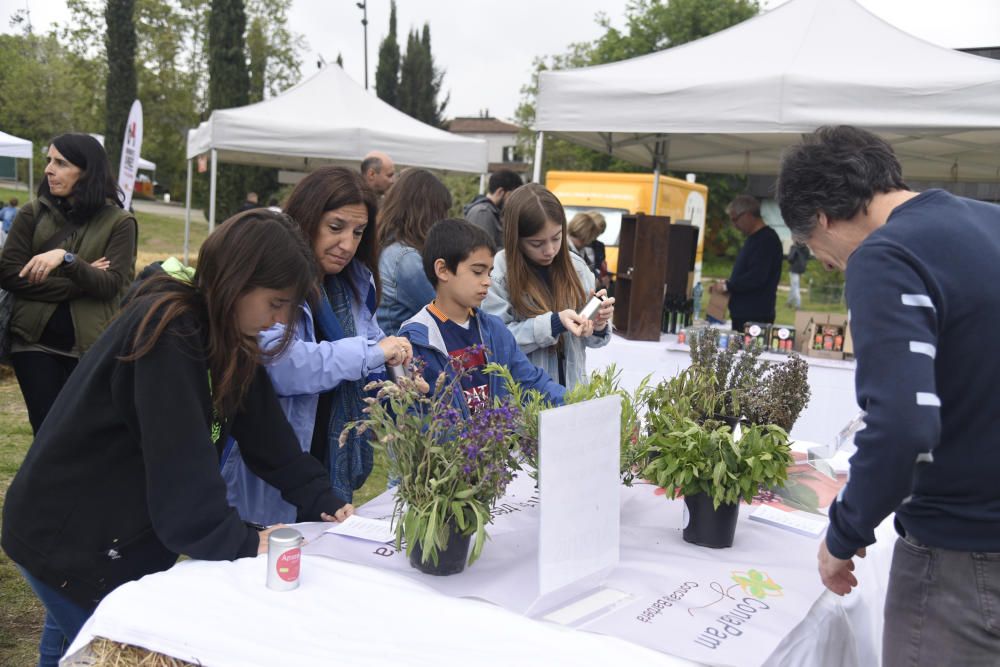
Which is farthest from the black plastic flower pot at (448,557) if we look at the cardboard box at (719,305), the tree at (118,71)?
the tree at (118,71)

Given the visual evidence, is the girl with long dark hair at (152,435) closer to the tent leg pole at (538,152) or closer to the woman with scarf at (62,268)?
the woman with scarf at (62,268)

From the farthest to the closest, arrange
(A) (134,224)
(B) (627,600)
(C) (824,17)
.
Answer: (C) (824,17) < (A) (134,224) < (B) (627,600)

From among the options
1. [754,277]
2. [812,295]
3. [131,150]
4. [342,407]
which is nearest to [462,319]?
[342,407]

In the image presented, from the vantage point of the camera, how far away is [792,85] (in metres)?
4.20

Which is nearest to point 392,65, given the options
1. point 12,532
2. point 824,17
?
point 824,17

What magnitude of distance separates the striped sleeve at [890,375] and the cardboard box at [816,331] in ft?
10.5

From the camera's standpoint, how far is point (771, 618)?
1331 mm

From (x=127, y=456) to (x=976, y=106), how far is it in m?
4.10

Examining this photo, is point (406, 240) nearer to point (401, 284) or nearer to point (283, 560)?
point (401, 284)

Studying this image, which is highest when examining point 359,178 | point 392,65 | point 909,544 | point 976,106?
point 392,65

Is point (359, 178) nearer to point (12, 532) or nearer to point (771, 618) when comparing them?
point (12, 532)

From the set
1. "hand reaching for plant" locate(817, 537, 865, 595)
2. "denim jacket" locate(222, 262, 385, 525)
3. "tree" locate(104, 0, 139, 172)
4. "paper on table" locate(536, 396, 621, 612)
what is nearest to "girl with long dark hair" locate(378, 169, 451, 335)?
"denim jacket" locate(222, 262, 385, 525)

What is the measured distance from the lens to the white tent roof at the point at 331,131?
26.1 ft

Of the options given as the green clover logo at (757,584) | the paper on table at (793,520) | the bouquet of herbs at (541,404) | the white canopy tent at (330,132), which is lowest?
the paper on table at (793,520)
